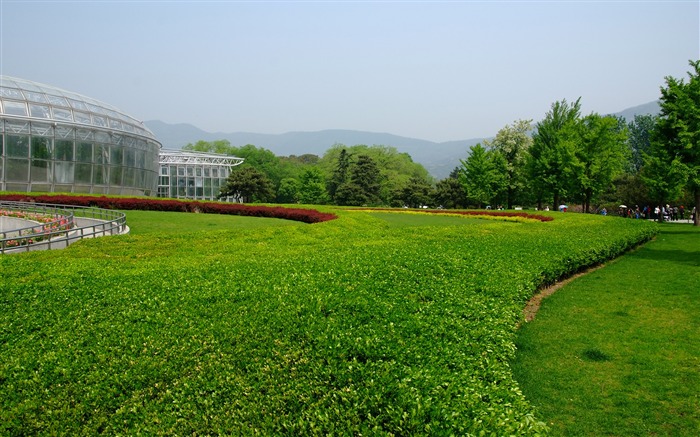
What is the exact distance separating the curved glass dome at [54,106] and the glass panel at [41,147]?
121 centimetres

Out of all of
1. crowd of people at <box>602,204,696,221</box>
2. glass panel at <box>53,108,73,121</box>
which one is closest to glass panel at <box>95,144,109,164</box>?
glass panel at <box>53,108,73,121</box>

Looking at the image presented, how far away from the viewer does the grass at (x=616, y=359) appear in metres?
4.66

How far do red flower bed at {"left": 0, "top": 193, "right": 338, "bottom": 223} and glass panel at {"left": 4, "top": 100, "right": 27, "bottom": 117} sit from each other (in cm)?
677

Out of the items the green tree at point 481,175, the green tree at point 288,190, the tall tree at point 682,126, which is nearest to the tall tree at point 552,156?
the green tree at point 481,175

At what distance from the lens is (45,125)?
2805cm

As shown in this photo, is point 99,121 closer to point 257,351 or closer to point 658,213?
point 257,351

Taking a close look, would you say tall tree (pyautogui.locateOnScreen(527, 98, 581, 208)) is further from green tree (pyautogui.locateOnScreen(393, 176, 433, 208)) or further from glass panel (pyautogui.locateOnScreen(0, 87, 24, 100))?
glass panel (pyautogui.locateOnScreen(0, 87, 24, 100))

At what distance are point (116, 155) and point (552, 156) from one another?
28.6 metres

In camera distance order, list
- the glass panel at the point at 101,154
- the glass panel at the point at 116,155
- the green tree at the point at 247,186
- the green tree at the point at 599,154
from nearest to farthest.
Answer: the glass panel at the point at 101,154 < the green tree at the point at 599,154 < the glass panel at the point at 116,155 < the green tree at the point at 247,186

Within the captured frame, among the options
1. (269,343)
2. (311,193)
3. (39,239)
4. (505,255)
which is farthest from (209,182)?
(269,343)

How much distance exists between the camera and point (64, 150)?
28.7 m

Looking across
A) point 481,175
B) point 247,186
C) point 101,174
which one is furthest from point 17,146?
point 481,175

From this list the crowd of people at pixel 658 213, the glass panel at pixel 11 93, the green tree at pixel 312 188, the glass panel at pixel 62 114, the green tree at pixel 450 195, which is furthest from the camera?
the green tree at pixel 312 188

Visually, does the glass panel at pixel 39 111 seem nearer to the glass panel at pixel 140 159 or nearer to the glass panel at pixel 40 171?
the glass panel at pixel 40 171
